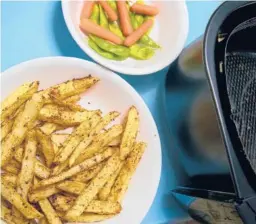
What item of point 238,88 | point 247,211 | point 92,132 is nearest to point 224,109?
point 238,88

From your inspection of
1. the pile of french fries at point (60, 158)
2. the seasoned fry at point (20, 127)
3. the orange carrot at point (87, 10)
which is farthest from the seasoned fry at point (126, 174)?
the orange carrot at point (87, 10)

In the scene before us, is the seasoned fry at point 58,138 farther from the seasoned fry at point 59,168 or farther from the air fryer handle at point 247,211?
the air fryer handle at point 247,211

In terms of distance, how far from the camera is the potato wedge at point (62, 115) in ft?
3.17

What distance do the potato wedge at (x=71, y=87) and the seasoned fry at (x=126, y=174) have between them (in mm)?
176

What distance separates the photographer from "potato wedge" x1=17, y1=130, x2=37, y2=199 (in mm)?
917

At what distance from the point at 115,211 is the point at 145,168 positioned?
14 cm

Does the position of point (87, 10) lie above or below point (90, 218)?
above

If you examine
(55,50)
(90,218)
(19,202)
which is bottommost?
(90,218)

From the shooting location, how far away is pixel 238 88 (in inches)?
35.8

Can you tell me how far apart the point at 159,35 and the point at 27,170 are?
0.51 meters

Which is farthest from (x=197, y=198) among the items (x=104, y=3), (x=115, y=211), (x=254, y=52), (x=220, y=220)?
(x=104, y=3)

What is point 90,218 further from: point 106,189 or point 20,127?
point 20,127

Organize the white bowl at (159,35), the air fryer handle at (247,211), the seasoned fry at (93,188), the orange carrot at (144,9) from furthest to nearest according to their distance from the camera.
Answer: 1. the orange carrot at (144,9)
2. the white bowl at (159,35)
3. the seasoned fry at (93,188)
4. the air fryer handle at (247,211)

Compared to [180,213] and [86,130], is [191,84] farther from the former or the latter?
[180,213]
